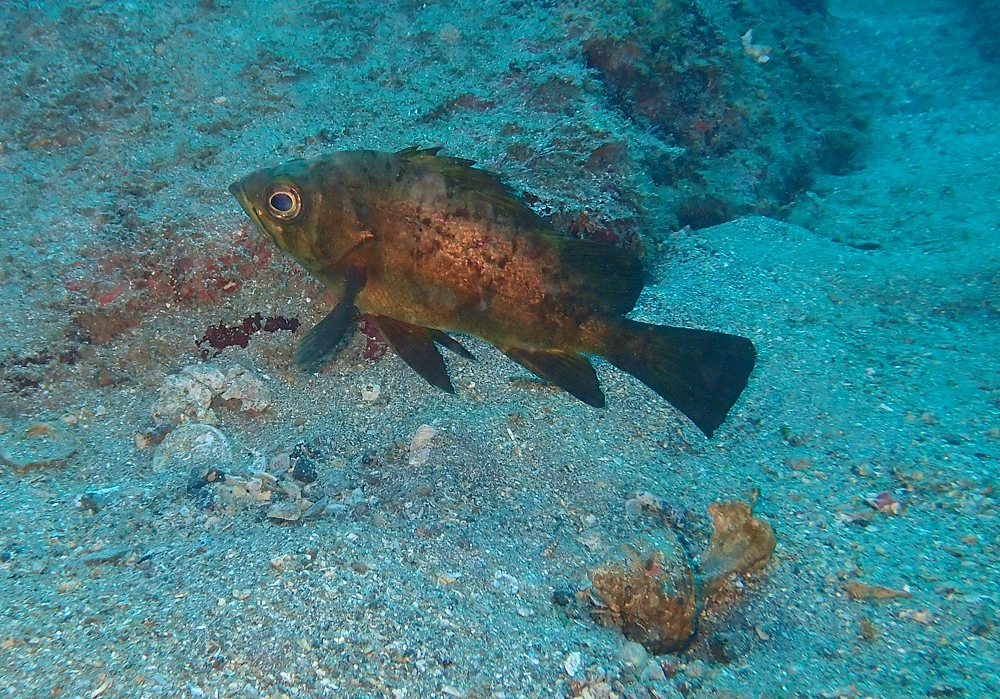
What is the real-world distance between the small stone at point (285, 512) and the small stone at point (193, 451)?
0.50m

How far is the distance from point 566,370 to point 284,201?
Answer: 1.64 m

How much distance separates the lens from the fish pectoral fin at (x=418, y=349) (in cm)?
275

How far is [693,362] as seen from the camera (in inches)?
112

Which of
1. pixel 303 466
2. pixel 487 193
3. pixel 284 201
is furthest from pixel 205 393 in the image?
pixel 487 193

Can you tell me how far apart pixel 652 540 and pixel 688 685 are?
63 centimetres

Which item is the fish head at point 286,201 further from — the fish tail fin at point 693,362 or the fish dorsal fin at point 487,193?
the fish tail fin at point 693,362

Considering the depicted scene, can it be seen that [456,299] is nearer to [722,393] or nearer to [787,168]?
[722,393]

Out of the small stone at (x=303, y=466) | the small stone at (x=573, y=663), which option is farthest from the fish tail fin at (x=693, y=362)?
the small stone at (x=303, y=466)

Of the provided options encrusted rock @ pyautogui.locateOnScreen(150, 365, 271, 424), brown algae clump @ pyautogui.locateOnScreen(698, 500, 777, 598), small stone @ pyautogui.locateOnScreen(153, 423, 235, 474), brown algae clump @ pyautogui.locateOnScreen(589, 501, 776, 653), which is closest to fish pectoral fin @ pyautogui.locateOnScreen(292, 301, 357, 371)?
small stone @ pyautogui.locateOnScreen(153, 423, 235, 474)

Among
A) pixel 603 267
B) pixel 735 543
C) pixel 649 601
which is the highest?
pixel 603 267

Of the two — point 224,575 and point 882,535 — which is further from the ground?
point 224,575

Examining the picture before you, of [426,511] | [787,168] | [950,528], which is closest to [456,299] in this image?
[426,511]

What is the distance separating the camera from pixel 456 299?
282cm

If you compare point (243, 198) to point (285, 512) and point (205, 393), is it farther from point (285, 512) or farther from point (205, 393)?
point (285, 512)
